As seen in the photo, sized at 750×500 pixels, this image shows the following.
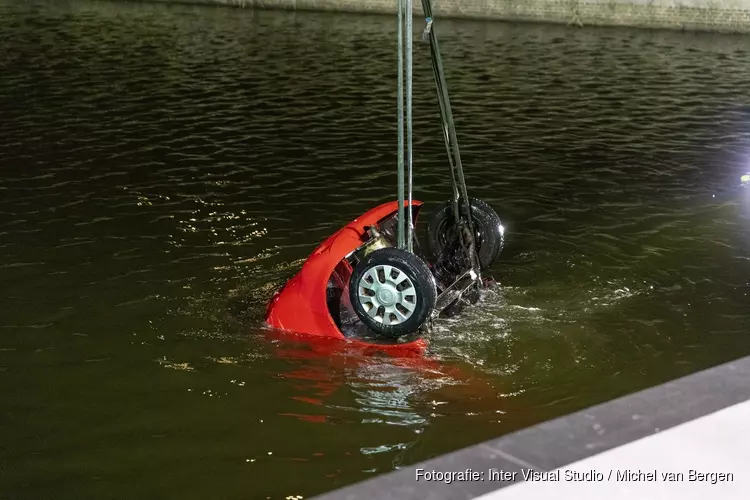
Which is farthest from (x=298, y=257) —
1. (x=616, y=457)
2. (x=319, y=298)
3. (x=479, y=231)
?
(x=616, y=457)

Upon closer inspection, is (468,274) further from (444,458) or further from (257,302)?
(444,458)

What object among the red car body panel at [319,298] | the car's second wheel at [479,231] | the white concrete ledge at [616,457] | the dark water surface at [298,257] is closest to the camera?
the white concrete ledge at [616,457]

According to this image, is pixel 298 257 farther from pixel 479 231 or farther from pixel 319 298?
pixel 319 298

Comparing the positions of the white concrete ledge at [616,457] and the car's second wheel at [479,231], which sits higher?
the white concrete ledge at [616,457]

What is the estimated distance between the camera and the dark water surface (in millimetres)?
6363

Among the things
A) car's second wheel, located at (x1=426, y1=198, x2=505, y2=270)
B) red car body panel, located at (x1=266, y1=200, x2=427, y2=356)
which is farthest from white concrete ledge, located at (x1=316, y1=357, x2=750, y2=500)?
car's second wheel, located at (x1=426, y1=198, x2=505, y2=270)

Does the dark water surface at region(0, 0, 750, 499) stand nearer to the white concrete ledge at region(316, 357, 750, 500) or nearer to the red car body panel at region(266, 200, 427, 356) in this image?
the red car body panel at region(266, 200, 427, 356)

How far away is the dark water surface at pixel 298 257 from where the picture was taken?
6.36 m

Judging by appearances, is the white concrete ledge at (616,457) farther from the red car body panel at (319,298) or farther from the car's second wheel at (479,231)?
the car's second wheel at (479,231)

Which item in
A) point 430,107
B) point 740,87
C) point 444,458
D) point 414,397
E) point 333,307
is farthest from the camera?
point 740,87

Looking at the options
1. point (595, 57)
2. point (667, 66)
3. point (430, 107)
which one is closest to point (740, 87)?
point (667, 66)

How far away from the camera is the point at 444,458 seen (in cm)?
285

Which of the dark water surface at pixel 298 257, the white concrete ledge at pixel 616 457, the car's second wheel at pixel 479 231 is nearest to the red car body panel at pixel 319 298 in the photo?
the dark water surface at pixel 298 257

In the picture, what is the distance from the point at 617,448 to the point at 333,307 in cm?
503
